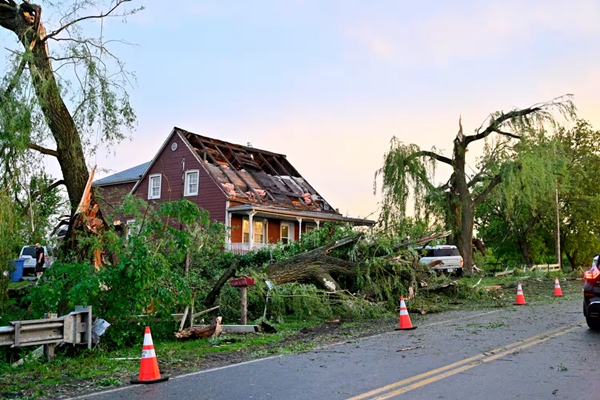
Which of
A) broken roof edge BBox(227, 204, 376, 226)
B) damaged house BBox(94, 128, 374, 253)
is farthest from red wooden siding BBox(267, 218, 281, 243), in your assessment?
broken roof edge BBox(227, 204, 376, 226)

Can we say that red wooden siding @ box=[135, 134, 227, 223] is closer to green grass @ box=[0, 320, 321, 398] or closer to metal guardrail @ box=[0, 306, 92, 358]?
green grass @ box=[0, 320, 321, 398]

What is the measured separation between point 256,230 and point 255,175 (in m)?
3.49

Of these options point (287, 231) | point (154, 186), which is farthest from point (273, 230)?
point (154, 186)

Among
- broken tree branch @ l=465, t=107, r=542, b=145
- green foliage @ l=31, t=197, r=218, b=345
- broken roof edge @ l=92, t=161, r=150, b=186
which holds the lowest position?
green foliage @ l=31, t=197, r=218, b=345

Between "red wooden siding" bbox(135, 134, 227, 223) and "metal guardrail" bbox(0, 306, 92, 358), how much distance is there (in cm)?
Answer: 2066

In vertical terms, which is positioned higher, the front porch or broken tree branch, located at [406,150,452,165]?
broken tree branch, located at [406,150,452,165]

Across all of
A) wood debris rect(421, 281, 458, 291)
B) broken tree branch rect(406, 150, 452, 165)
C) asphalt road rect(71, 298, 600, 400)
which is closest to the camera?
asphalt road rect(71, 298, 600, 400)

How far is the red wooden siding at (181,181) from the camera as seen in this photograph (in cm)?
3045

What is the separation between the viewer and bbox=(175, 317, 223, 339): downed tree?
10445 millimetres

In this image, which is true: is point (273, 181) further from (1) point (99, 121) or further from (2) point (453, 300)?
(1) point (99, 121)

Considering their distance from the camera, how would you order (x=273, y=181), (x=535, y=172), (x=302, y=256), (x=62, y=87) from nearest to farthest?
(x=62, y=87) → (x=302, y=256) → (x=535, y=172) → (x=273, y=181)

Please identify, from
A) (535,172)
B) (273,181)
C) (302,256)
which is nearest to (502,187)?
(535,172)

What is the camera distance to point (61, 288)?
963cm

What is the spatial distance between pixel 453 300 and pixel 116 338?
35.5ft
